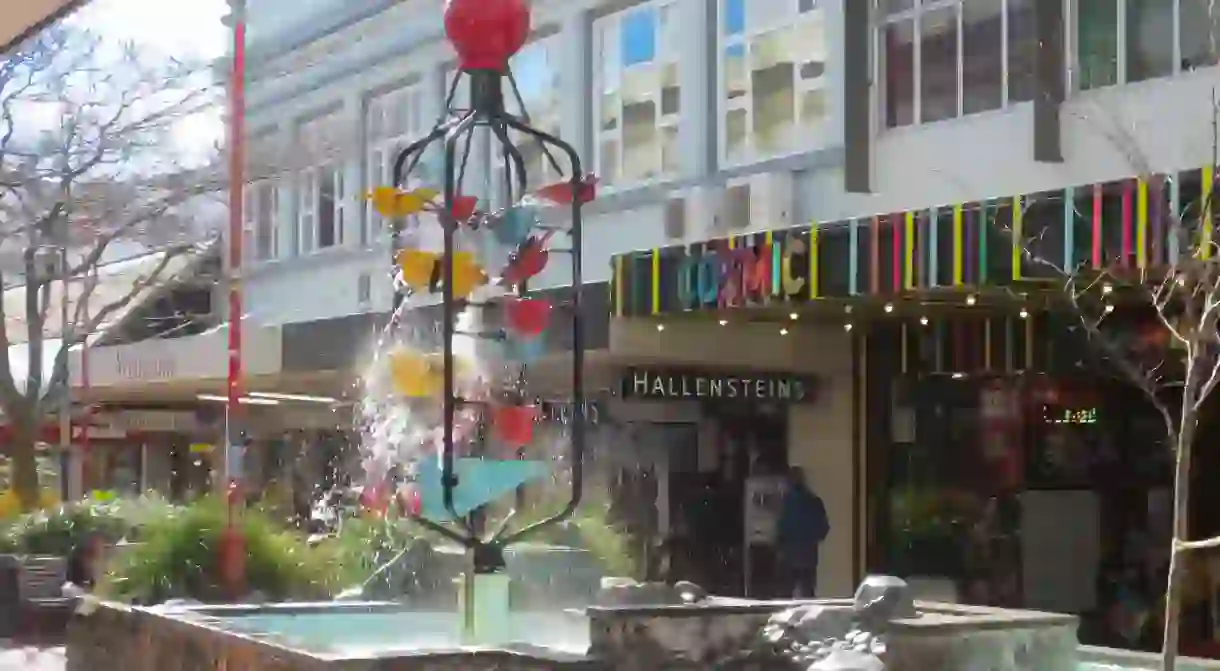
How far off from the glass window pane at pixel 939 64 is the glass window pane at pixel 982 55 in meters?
0.13

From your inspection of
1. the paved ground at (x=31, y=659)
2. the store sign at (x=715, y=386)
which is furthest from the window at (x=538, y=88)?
the paved ground at (x=31, y=659)

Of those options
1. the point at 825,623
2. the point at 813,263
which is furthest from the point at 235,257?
the point at 825,623

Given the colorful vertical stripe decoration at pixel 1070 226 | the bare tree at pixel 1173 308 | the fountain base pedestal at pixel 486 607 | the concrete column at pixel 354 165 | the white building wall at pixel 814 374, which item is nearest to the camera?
the bare tree at pixel 1173 308

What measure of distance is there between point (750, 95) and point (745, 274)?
5.15m

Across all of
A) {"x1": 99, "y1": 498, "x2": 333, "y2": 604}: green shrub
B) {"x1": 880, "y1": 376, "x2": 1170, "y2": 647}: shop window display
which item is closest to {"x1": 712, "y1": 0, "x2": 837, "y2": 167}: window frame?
{"x1": 880, "y1": 376, "x2": 1170, "y2": 647}: shop window display

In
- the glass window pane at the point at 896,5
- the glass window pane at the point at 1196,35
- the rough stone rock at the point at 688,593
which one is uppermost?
the glass window pane at the point at 896,5

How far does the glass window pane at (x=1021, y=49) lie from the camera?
15672 millimetres

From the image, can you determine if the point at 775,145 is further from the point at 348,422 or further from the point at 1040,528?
the point at 348,422

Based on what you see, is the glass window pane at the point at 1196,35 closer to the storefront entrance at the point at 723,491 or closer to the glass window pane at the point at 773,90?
the glass window pane at the point at 773,90

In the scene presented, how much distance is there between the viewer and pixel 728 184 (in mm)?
19906

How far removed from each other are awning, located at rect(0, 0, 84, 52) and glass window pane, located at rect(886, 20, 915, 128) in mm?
11801

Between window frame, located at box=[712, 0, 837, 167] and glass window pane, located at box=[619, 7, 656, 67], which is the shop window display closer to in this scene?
window frame, located at box=[712, 0, 837, 167]

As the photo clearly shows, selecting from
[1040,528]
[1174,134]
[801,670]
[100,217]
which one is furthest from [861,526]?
[801,670]

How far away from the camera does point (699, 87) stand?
68.5ft
